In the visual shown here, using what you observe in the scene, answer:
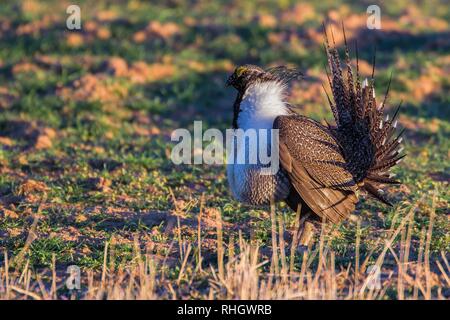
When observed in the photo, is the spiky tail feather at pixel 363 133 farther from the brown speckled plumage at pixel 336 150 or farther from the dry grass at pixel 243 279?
the dry grass at pixel 243 279

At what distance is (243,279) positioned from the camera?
14.9 ft

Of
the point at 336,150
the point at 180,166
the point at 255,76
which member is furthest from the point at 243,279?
the point at 180,166

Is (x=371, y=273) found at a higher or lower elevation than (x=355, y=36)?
lower

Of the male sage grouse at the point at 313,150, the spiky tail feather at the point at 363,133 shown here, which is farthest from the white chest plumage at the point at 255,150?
the spiky tail feather at the point at 363,133

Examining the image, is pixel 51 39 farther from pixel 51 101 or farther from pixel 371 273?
pixel 371 273

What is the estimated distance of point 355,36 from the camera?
10.8 meters

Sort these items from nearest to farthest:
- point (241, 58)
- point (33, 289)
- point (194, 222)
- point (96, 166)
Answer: point (33, 289) → point (194, 222) → point (96, 166) → point (241, 58)

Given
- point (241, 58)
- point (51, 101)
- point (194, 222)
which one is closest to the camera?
point (194, 222)

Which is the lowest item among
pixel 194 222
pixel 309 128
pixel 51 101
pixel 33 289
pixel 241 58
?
pixel 33 289

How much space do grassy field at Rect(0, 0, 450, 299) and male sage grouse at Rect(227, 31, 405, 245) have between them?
0.87 feet

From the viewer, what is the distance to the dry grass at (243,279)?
453cm

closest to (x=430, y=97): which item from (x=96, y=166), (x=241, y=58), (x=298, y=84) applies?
(x=298, y=84)

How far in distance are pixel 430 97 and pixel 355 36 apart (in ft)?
5.19

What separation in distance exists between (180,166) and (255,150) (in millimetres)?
2282
